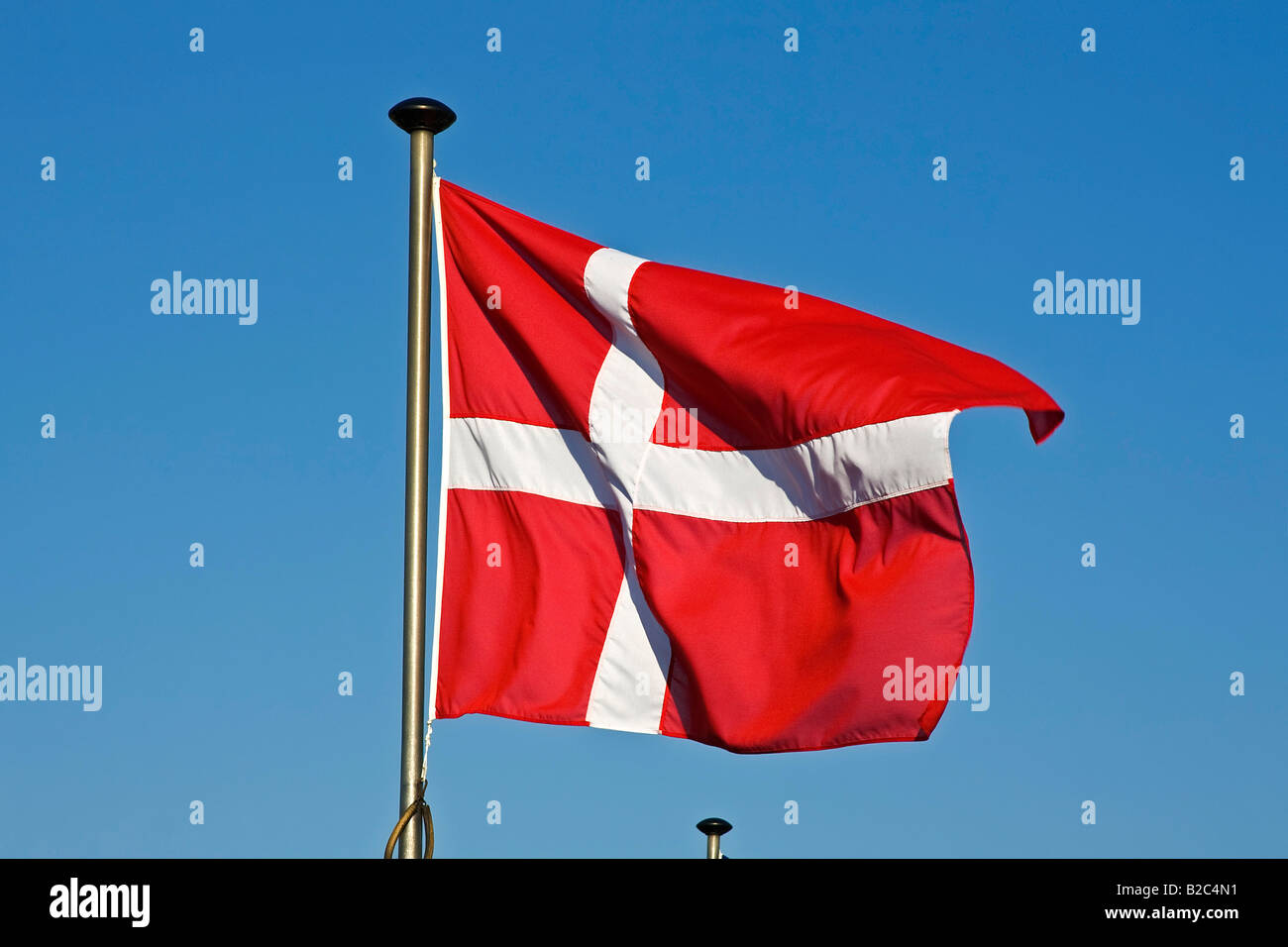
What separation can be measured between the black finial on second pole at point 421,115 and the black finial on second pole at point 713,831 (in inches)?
425

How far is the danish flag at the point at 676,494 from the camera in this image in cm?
922

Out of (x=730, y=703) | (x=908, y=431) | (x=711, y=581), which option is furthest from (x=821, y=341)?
(x=730, y=703)

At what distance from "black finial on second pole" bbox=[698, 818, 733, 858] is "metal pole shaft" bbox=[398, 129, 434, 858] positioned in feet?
32.8

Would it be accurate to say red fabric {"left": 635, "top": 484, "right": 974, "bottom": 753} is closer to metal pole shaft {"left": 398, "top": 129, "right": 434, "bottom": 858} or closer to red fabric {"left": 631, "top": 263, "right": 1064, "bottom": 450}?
red fabric {"left": 631, "top": 263, "right": 1064, "bottom": 450}

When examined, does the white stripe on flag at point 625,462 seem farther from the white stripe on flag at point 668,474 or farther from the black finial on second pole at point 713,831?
the black finial on second pole at point 713,831

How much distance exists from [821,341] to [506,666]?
263 cm

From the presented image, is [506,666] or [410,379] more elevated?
[410,379]

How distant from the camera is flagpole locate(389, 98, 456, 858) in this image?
8695 mm

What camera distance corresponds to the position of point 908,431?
9102 millimetres

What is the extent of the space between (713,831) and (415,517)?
10340 millimetres

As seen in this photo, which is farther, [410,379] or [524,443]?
[524,443]
